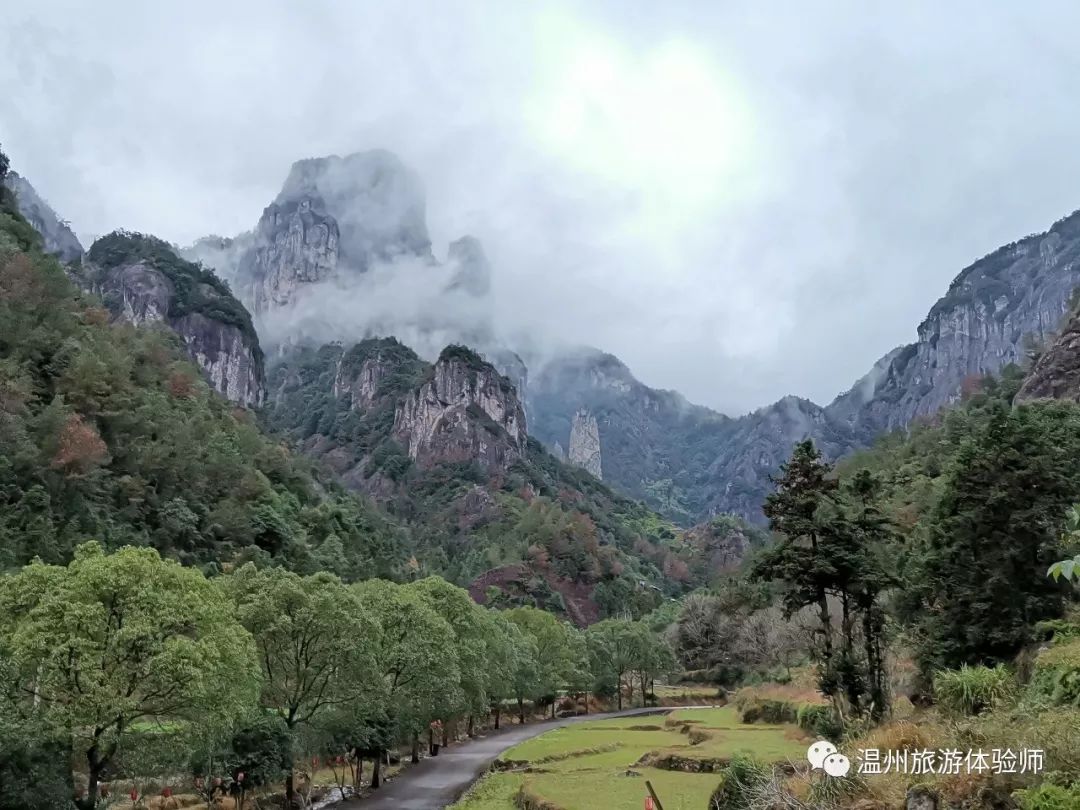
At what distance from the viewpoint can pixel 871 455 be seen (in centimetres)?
9844

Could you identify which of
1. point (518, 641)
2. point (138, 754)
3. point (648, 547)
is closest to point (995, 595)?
point (138, 754)

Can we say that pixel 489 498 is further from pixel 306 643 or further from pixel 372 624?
pixel 306 643

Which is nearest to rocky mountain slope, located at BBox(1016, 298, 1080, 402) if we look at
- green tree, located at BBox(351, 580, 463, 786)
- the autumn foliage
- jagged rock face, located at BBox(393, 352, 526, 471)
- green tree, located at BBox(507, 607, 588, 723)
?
green tree, located at BBox(507, 607, 588, 723)

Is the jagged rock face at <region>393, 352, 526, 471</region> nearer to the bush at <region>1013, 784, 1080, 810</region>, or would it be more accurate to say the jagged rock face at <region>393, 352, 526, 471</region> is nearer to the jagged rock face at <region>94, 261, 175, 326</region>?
the jagged rock face at <region>94, 261, 175, 326</region>

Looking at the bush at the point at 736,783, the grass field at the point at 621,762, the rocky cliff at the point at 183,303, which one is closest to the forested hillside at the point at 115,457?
the grass field at the point at 621,762

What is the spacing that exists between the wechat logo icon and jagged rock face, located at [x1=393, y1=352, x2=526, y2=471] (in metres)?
158

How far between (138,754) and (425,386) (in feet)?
528

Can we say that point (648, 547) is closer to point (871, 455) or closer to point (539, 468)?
point (539, 468)

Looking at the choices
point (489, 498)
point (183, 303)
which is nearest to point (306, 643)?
point (489, 498)

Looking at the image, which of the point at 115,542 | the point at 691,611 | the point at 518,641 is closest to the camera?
the point at 115,542

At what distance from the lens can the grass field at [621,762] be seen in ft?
69.7

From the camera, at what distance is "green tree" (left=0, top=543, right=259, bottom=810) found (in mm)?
16688

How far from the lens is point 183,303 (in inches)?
5778

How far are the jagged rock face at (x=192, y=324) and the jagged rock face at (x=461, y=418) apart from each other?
3676 centimetres
